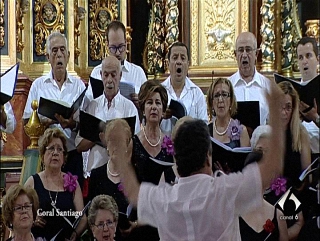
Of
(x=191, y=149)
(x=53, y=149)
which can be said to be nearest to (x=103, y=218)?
(x=53, y=149)

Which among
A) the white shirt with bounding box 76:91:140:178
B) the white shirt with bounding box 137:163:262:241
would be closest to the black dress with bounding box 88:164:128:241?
the white shirt with bounding box 76:91:140:178

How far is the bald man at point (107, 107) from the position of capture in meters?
6.68

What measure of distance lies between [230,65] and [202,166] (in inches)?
233

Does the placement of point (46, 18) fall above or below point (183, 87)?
above

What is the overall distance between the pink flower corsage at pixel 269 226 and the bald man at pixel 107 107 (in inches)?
50.8

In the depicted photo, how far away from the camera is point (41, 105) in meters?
6.70

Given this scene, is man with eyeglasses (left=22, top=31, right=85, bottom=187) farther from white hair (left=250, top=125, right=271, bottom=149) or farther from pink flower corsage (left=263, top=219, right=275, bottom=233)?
pink flower corsage (left=263, top=219, right=275, bottom=233)

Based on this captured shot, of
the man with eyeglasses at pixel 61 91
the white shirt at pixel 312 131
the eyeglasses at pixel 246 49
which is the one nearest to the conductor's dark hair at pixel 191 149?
the white shirt at pixel 312 131

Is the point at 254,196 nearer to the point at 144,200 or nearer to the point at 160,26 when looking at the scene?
the point at 144,200

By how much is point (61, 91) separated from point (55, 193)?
4.12 feet

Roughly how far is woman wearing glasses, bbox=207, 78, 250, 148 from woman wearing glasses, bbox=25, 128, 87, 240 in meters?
0.98

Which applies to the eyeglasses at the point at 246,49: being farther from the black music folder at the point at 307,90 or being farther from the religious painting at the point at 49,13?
the religious painting at the point at 49,13

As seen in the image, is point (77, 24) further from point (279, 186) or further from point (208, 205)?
point (208, 205)

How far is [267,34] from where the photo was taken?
32.3 feet
